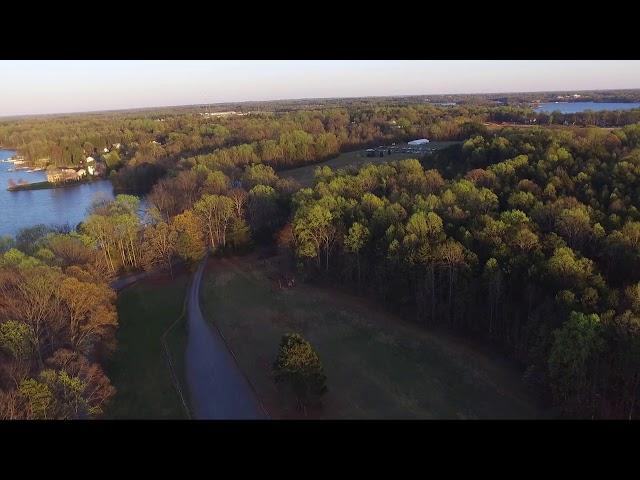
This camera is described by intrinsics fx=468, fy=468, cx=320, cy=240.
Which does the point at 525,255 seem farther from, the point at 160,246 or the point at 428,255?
the point at 160,246

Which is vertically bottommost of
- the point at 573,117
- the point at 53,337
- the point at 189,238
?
the point at 53,337

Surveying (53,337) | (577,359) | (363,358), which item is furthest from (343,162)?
(577,359)

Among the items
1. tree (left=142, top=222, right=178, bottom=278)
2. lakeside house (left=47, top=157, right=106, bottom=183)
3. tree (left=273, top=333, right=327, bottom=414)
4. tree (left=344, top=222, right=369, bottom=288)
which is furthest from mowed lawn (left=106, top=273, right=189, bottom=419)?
lakeside house (left=47, top=157, right=106, bottom=183)

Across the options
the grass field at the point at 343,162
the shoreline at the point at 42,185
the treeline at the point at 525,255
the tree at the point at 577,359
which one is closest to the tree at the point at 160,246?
the treeline at the point at 525,255

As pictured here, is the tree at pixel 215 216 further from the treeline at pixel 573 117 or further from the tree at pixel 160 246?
the treeline at pixel 573 117

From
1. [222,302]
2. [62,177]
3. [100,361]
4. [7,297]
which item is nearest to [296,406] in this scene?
[100,361]
